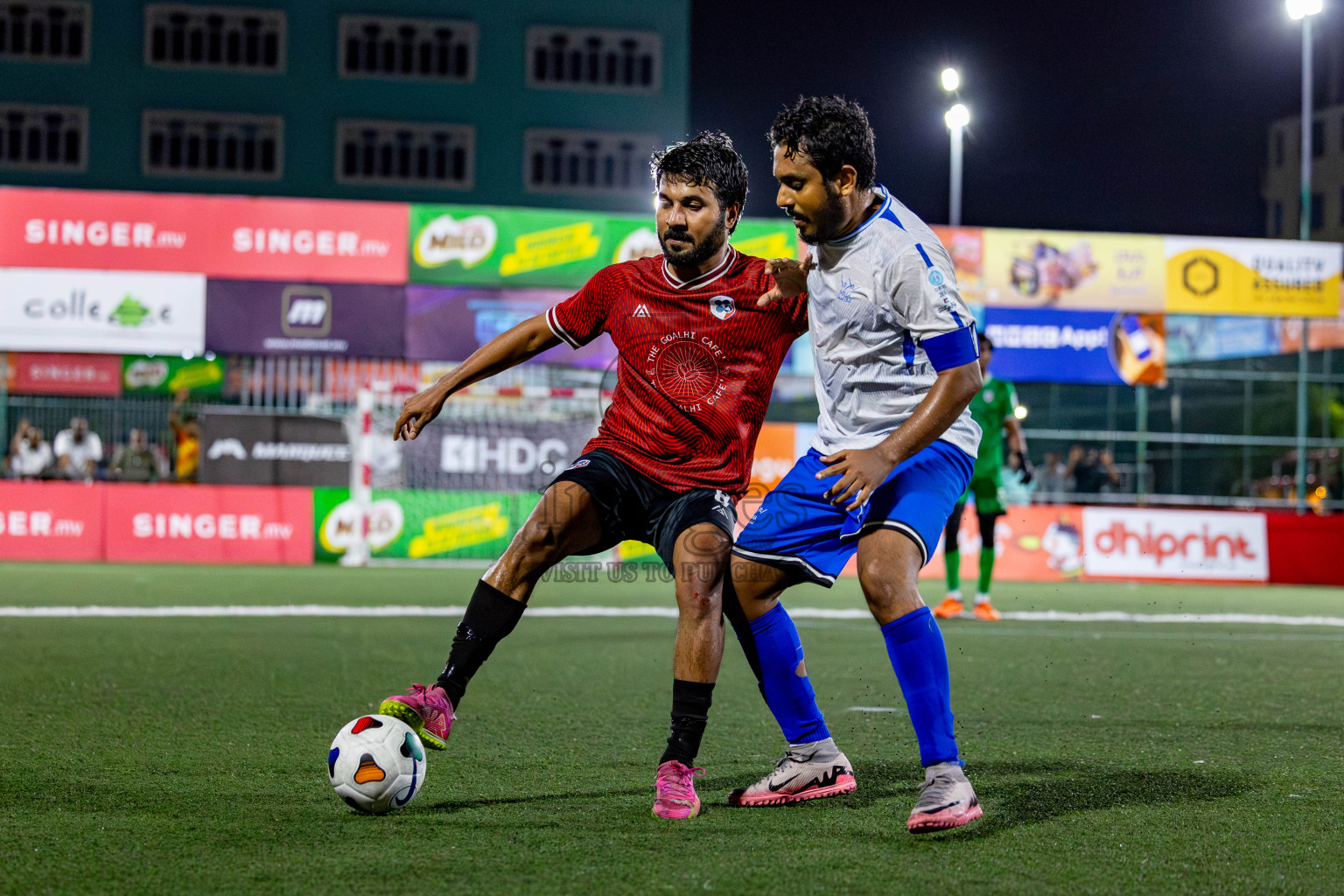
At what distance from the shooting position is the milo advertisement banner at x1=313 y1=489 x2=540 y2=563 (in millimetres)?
17672

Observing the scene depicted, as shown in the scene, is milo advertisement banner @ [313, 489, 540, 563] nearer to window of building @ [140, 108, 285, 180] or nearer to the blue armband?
the blue armband

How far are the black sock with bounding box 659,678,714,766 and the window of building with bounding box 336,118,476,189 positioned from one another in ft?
133

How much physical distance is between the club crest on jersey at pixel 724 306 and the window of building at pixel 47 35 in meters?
42.9

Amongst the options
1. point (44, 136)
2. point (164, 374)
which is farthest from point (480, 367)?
point (44, 136)

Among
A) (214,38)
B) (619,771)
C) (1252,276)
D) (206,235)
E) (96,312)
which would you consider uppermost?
(214,38)

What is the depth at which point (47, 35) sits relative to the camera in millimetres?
41750

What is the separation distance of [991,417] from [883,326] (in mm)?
7751

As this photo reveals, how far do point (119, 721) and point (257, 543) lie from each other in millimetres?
12659

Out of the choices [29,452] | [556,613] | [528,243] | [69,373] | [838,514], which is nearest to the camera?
[838,514]

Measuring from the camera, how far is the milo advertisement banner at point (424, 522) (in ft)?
58.0

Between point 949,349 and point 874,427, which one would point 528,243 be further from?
point 949,349

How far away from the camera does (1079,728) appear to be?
18.2 ft

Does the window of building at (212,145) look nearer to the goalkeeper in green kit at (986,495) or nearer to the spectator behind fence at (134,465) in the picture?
the spectator behind fence at (134,465)

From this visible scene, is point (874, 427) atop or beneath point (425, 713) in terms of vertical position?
atop
